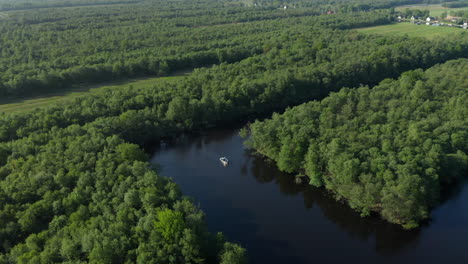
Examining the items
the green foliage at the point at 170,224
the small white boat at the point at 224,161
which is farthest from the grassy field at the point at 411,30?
the green foliage at the point at 170,224

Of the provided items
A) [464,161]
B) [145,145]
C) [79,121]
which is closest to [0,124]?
[79,121]

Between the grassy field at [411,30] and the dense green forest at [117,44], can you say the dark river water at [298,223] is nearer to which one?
the dense green forest at [117,44]

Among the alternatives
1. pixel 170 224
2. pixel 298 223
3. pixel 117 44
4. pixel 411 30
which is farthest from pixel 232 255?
pixel 411 30

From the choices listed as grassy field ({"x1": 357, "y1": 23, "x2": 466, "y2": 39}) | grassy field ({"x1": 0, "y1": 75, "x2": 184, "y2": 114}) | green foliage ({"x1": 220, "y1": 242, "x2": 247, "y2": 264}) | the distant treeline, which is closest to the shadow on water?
green foliage ({"x1": 220, "y1": 242, "x2": 247, "y2": 264})

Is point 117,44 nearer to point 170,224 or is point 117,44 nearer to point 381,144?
point 381,144

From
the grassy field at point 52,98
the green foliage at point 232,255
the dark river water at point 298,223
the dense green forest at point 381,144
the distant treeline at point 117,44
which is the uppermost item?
the distant treeline at point 117,44
